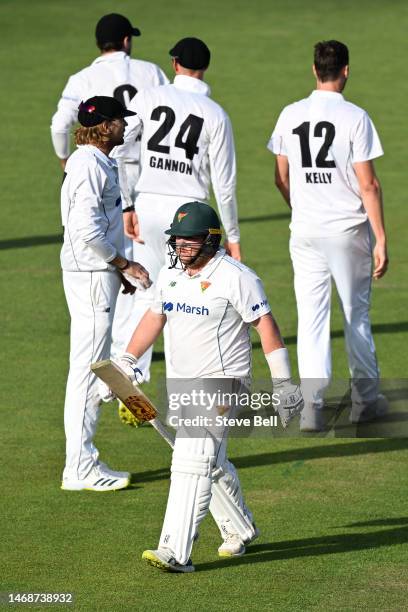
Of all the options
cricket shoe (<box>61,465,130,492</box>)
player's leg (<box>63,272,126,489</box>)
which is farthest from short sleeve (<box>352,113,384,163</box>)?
cricket shoe (<box>61,465,130,492</box>)

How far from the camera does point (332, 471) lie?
9914mm

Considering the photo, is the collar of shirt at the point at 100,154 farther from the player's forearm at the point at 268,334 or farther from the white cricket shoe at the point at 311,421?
the white cricket shoe at the point at 311,421

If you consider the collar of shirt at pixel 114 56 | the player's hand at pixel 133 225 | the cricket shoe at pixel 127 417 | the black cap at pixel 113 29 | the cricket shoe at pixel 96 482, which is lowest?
the cricket shoe at pixel 96 482

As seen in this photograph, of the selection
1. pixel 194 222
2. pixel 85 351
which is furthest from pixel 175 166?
pixel 194 222

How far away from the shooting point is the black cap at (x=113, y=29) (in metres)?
12.2

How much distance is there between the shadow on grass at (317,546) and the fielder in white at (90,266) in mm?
1477

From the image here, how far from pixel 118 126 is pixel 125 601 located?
10.3 feet

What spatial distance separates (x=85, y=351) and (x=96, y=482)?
32.6 inches

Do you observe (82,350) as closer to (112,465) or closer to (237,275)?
(112,465)

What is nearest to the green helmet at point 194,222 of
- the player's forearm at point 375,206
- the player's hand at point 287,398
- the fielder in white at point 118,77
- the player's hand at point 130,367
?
the player's hand at point 130,367

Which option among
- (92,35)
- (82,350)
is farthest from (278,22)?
(82,350)

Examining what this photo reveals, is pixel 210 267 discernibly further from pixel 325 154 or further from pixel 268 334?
pixel 325 154

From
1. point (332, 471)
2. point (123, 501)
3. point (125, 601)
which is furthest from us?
point (332, 471)

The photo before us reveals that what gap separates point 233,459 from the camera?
10.2 m
